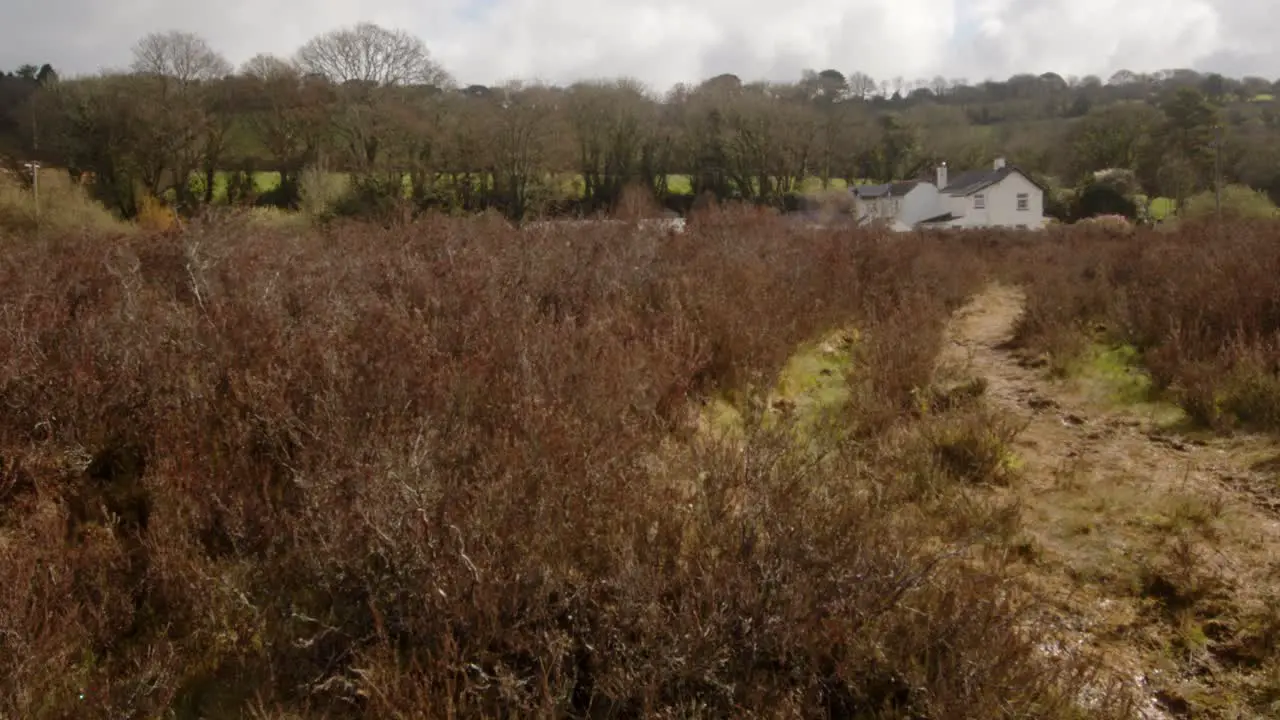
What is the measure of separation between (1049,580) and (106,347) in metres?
5.02

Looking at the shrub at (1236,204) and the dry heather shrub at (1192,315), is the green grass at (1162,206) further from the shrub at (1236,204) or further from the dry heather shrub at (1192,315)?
the dry heather shrub at (1192,315)

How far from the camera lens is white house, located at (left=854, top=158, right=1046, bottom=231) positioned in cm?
4147

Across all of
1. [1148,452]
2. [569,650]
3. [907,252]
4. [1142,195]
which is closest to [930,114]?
[1142,195]

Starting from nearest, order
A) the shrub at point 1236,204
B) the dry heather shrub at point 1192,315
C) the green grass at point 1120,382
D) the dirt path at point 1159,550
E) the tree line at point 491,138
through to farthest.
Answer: the dirt path at point 1159,550 → the dry heather shrub at point 1192,315 → the green grass at point 1120,382 → the shrub at point 1236,204 → the tree line at point 491,138

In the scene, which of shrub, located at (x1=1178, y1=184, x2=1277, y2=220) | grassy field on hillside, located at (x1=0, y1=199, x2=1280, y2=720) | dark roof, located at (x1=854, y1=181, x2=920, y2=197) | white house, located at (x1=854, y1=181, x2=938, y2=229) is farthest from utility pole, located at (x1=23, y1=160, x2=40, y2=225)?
dark roof, located at (x1=854, y1=181, x2=920, y2=197)

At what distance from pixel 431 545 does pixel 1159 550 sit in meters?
3.69

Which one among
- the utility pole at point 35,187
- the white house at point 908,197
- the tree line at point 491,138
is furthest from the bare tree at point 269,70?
the white house at point 908,197

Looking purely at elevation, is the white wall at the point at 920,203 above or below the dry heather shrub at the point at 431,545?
above

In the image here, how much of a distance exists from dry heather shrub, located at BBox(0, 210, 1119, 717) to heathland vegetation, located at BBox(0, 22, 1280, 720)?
0.02m

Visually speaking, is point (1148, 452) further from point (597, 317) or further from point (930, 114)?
point (930, 114)

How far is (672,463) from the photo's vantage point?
391 cm

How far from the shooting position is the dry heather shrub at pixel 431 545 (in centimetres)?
252

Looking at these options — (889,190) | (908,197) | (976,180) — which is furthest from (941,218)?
(889,190)

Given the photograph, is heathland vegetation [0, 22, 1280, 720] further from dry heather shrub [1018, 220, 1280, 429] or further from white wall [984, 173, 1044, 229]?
white wall [984, 173, 1044, 229]
